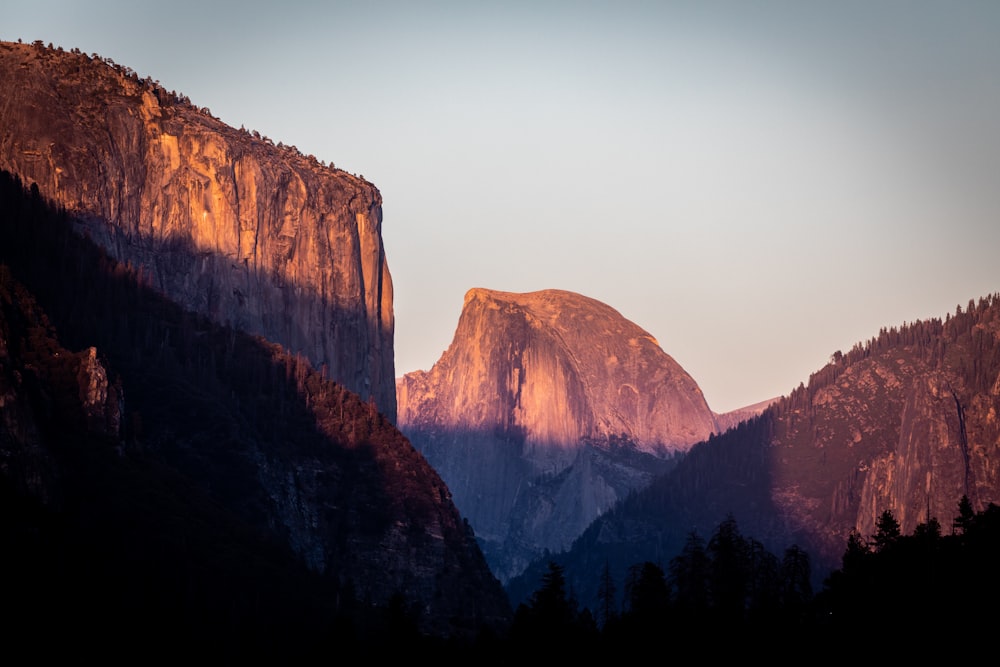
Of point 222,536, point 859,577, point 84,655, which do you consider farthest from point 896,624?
point 222,536

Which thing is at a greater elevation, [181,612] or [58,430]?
[58,430]

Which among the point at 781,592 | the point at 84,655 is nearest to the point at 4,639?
the point at 84,655

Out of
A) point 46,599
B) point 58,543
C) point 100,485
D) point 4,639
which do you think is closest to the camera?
point 4,639

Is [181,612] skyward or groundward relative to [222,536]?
groundward

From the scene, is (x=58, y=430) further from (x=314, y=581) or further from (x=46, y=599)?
(x=46, y=599)

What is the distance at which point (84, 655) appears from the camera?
464 feet

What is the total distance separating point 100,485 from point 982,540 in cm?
8836

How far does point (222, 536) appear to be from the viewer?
19175 centimetres

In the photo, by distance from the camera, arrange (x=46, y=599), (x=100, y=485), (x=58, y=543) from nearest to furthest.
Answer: (x=46, y=599) → (x=58, y=543) → (x=100, y=485)

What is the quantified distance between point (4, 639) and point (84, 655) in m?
6.65

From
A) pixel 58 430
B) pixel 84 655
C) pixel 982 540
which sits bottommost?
pixel 84 655

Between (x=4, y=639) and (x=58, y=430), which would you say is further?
(x=58, y=430)

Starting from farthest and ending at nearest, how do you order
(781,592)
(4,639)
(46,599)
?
1. (781,592)
2. (46,599)
3. (4,639)

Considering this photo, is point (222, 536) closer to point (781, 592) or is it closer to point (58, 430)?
point (58, 430)
